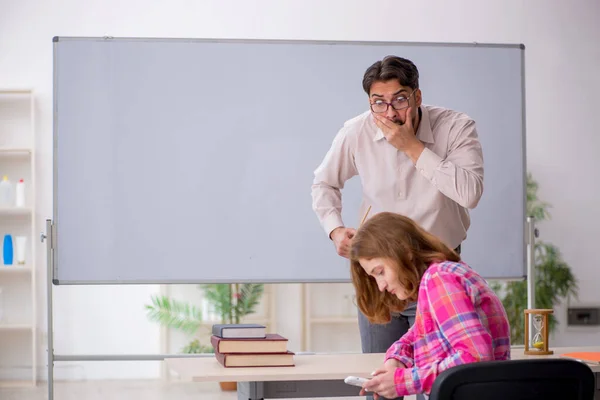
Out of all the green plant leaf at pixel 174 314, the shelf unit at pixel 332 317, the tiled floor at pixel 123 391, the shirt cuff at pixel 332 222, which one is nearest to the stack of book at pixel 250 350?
the shirt cuff at pixel 332 222

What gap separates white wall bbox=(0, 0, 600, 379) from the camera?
5.61m

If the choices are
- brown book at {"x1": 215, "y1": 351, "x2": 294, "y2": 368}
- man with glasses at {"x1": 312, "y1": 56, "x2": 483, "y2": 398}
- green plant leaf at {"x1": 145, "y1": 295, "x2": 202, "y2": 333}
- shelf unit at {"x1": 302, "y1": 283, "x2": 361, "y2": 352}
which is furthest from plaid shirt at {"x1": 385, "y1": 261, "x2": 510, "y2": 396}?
shelf unit at {"x1": 302, "y1": 283, "x2": 361, "y2": 352}

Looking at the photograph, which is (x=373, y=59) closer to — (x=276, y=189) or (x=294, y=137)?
(x=294, y=137)

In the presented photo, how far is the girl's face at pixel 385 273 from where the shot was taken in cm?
186

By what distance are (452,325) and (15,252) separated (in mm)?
4366

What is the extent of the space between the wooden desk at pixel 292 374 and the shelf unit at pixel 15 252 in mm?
3518

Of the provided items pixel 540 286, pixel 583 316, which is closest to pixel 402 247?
pixel 540 286

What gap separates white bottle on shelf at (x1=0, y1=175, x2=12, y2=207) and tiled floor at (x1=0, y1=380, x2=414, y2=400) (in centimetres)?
119

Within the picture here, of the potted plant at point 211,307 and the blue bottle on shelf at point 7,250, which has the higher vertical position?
the blue bottle on shelf at point 7,250

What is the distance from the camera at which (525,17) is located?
583cm

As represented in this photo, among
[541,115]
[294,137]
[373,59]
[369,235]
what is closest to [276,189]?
[294,137]

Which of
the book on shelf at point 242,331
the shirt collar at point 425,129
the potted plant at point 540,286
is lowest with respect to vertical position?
the potted plant at point 540,286

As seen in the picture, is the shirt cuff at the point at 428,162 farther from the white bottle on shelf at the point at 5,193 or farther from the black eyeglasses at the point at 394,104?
the white bottle on shelf at the point at 5,193

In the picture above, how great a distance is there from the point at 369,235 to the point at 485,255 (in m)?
2.40
